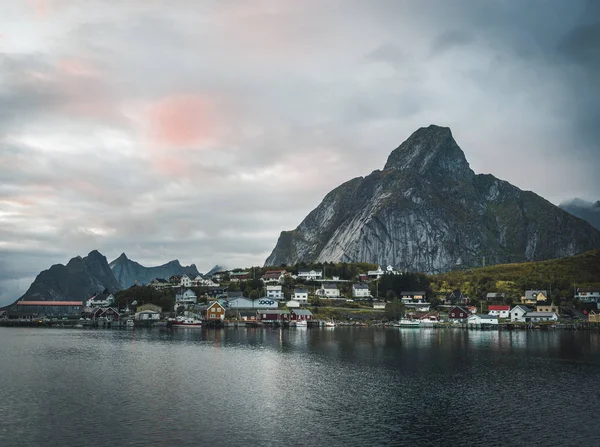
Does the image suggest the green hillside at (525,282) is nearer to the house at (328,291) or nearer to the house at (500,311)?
the house at (500,311)

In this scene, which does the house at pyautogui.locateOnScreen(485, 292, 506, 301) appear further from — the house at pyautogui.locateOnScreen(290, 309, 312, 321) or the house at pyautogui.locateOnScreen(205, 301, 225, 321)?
the house at pyautogui.locateOnScreen(205, 301, 225, 321)

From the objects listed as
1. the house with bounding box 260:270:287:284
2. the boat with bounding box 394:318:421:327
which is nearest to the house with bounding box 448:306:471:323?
the boat with bounding box 394:318:421:327

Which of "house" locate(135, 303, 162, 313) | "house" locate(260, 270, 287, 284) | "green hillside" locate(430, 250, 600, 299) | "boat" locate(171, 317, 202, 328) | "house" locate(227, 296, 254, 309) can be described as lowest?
"boat" locate(171, 317, 202, 328)

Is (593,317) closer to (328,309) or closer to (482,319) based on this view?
(482,319)

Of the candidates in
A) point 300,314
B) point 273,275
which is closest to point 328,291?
point 273,275

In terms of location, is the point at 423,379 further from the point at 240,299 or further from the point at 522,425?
the point at 240,299

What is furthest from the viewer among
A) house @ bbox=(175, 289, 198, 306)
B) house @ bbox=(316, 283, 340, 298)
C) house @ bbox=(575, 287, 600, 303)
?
house @ bbox=(316, 283, 340, 298)

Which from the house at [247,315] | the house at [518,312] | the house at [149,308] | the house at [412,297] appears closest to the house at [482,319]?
the house at [518,312]
